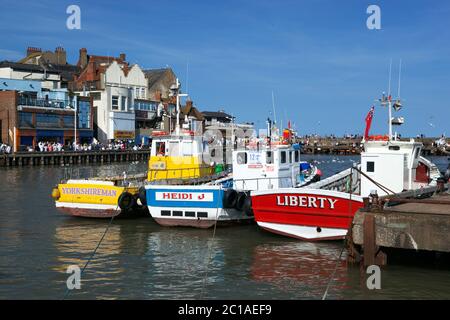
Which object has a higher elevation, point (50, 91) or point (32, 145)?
point (50, 91)

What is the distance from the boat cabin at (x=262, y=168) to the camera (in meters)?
24.3

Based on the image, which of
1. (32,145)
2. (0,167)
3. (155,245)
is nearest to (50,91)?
(32,145)

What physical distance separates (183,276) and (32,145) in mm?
62586

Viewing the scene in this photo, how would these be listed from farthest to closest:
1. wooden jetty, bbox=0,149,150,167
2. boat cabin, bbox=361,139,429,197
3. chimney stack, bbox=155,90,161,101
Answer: chimney stack, bbox=155,90,161,101 → wooden jetty, bbox=0,149,150,167 → boat cabin, bbox=361,139,429,197

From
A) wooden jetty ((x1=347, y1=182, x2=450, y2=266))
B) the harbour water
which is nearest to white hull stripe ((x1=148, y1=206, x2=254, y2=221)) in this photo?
the harbour water

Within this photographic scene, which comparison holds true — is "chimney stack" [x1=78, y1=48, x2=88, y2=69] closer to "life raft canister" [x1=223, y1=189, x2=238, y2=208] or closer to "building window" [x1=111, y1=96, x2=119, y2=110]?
"building window" [x1=111, y1=96, x2=119, y2=110]

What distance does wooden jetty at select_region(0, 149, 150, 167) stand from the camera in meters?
64.6

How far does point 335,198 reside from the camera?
1872cm

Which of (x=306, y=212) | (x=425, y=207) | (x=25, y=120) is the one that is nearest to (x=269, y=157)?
(x=306, y=212)

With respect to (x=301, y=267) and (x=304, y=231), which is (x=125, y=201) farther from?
(x=301, y=267)

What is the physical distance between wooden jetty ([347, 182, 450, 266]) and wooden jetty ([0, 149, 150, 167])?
56135 mm

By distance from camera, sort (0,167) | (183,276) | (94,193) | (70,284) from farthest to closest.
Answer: (0,167)
(94,193)
(183,276)
(70,284)

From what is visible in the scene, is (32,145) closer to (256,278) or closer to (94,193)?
(94,193)

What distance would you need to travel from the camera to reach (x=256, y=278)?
1546 centimetres
